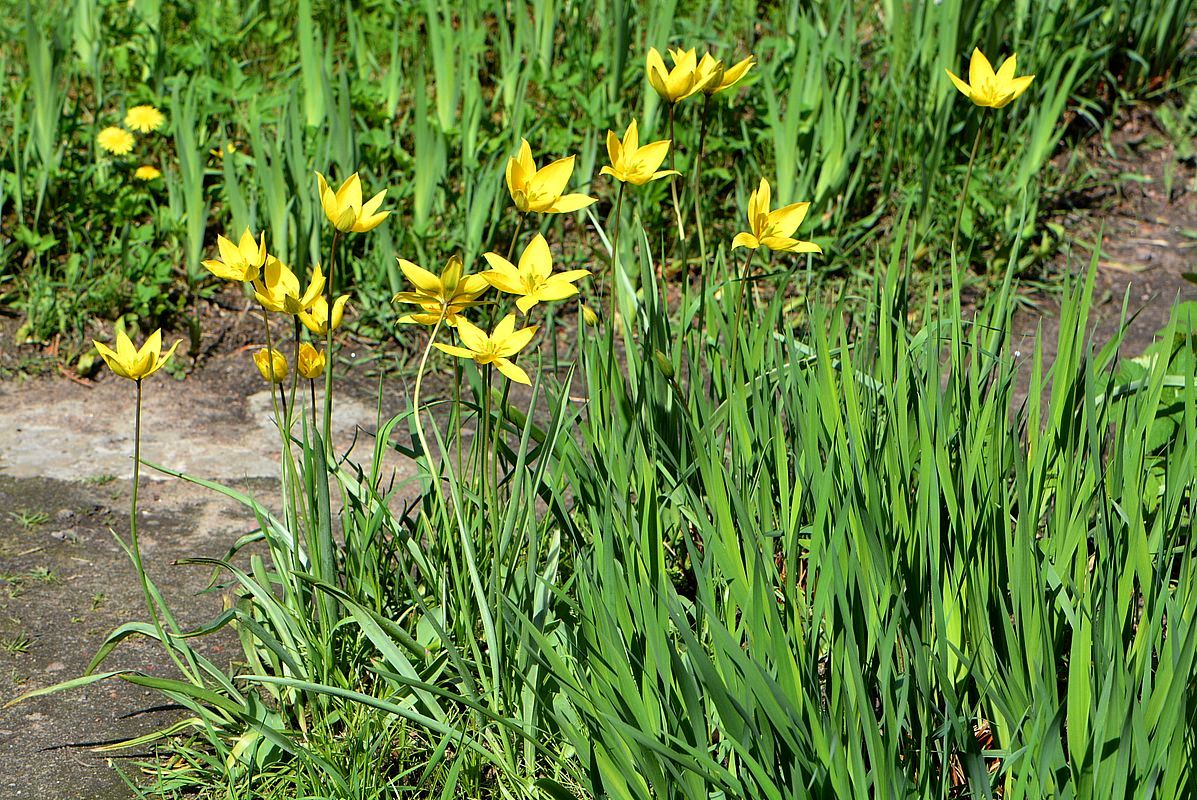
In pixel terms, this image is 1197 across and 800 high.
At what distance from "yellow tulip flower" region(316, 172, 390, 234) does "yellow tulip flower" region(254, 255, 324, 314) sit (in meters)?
0.07

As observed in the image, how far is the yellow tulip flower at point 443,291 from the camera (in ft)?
4.90

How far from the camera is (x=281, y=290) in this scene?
1.61 meters

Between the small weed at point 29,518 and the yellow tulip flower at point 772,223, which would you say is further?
the small weed at point 29,518

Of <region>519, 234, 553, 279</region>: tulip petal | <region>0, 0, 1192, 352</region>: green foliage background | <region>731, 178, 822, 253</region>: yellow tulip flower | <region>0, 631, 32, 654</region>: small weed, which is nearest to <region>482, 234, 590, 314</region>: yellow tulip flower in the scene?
<region>519, 234, 553, 279</region>: tulip petal

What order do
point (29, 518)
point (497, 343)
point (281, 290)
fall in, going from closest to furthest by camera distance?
1. point (497, 343)
2. point (281, 290)
3. point (29, 518)

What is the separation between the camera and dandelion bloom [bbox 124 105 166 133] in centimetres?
326

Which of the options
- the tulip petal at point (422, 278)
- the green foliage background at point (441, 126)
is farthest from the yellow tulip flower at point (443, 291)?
the green foliage background at point (441, 126)

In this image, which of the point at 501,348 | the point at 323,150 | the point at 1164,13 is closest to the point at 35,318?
the point at 323,150

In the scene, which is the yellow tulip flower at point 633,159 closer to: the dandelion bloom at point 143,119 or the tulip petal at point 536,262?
the tulip petal at point 536,262

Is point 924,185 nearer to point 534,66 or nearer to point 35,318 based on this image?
point 534,66

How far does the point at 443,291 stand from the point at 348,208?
15 centimetres

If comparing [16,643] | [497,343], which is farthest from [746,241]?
[16,643]

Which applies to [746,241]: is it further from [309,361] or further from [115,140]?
[115,140]

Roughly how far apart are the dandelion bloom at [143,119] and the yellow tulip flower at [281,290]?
1.88 metres
